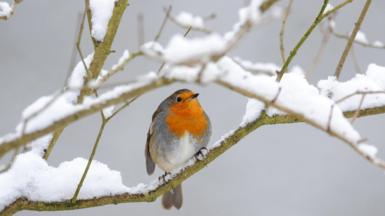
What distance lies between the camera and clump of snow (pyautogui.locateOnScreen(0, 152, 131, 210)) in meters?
2.53

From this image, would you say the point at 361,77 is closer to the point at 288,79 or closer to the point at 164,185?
the point at 288,79

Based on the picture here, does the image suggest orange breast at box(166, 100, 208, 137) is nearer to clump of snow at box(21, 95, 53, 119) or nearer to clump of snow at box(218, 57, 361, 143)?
clump of snow at box(218, 57, 361, 143)

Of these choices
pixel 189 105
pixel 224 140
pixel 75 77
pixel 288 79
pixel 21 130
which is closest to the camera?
pixel 21 130

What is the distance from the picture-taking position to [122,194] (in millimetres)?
2703

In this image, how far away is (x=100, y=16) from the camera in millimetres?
2693

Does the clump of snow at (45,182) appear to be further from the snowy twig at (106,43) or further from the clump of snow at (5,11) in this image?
the clump of snow at (5,11)

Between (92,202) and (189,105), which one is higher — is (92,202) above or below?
below

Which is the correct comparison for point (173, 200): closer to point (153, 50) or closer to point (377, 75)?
point (377, 75)

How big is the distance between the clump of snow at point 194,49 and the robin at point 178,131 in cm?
242

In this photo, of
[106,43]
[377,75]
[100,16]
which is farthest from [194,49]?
[377,75]

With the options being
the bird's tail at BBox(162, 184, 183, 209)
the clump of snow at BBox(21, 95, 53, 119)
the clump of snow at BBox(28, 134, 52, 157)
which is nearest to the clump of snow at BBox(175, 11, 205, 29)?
the clump of snow at BBox(21, 95, 53, 119)

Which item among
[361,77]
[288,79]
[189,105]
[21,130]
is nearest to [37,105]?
[21,130]

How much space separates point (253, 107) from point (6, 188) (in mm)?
1076

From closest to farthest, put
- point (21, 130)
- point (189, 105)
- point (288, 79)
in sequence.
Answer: point (21, 130) → point (288, 79) → point (189, 105)
